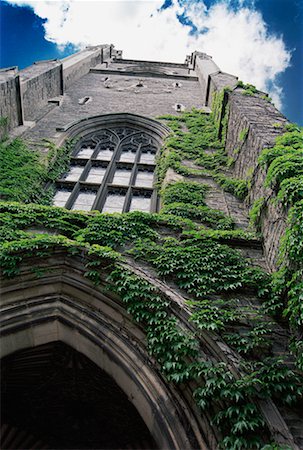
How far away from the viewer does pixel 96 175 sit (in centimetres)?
867

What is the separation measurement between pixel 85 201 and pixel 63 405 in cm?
363

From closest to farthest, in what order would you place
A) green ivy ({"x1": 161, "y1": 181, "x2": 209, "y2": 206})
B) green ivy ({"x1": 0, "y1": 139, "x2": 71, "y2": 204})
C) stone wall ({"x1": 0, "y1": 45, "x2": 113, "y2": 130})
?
green ivy ({"x1": 161, "y1": 181, "x2": 209, "y2": 206})
green ivy ({"x1": 0, "y1": 139, "x2": 71, "y2": 204})
stone wall ({"x1": 0, "y1": 45, "x2": 113, "y2": 130})

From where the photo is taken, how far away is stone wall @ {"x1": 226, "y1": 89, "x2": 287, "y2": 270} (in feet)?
16.7

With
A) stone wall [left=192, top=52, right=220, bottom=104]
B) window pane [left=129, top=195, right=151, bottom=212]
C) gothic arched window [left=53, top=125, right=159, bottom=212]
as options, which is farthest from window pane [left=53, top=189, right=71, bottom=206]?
stone wall [left=192, top=52, right=220, bottom=104]

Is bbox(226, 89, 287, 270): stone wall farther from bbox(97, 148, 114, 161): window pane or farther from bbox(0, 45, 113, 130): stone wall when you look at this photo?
bbox(0, 45, 113, 130): stone wall

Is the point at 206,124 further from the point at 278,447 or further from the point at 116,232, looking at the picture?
the point at 278,447

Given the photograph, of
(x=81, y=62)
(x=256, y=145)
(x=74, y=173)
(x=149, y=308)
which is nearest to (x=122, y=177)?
(x=74, y=173)

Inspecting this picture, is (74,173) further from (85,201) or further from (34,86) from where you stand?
(34,86)

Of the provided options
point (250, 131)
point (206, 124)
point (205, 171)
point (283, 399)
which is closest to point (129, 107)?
point (206, 124)

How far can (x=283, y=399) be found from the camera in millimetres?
3391

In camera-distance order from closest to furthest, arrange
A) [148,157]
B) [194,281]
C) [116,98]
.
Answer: [194,281] → [148,157] → [116,98]

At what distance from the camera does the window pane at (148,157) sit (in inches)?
372

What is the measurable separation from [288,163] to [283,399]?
2858 mm

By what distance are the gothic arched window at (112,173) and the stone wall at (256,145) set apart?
1.81m
